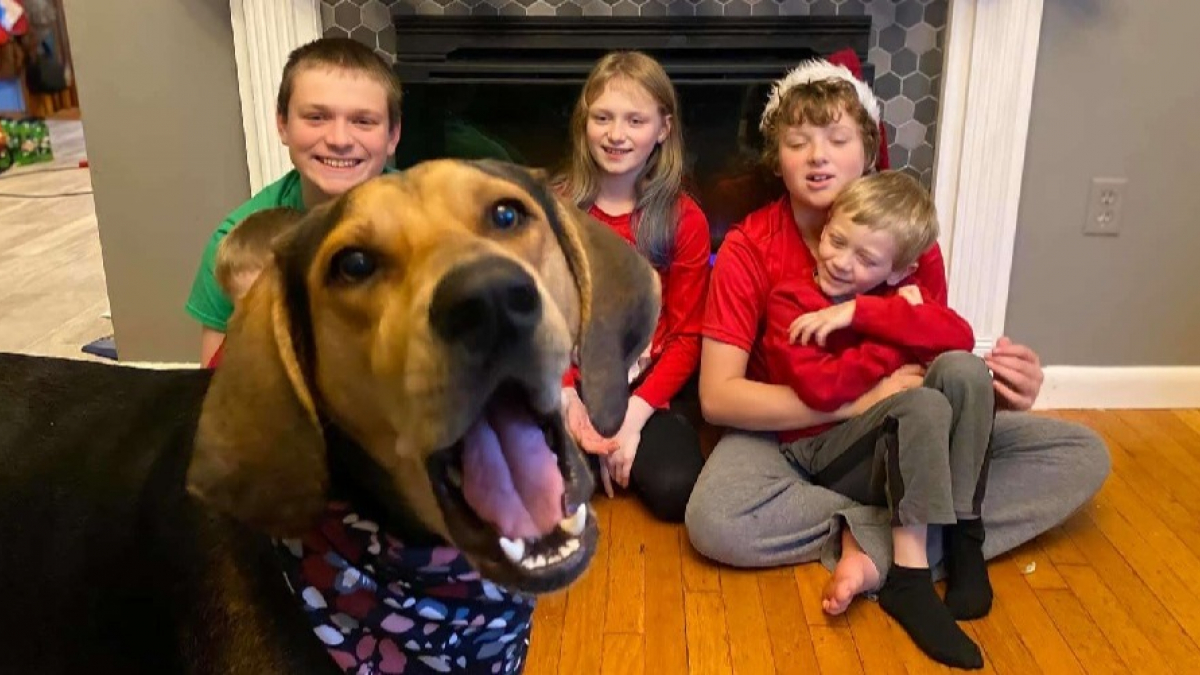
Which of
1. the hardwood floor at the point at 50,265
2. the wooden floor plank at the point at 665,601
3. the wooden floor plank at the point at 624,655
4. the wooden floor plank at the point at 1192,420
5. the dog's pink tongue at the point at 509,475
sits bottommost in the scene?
the wooden floor plank at the point at 624,655

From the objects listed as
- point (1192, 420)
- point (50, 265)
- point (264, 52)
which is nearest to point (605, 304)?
point (264, 52)

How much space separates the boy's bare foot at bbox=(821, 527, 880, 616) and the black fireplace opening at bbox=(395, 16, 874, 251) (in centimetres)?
119

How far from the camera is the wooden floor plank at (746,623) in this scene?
81.0 inches

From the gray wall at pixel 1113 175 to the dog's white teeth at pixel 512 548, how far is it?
2.25 m

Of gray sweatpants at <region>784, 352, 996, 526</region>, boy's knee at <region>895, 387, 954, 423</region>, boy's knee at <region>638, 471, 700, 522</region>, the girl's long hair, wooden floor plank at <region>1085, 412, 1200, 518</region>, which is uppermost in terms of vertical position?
the girl's long hair

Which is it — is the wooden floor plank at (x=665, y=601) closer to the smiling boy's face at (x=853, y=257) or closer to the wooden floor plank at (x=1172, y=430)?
the smiling boy's face at (x=853, y=257)

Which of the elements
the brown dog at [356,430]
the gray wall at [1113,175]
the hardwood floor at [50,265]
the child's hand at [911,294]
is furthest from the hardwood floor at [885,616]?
the hardwood floor at [50,265]

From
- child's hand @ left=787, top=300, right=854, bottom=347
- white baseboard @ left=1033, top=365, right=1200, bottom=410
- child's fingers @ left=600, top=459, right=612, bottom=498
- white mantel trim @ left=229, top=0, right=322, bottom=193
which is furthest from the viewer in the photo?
white baseboard @ left=1033, top=365, right=1200, bottom=410

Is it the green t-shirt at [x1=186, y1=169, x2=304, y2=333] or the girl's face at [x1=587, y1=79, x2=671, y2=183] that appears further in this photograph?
the girl's face at [x1=587, y1=79, x2=671, y2=183]

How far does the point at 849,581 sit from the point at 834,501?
0.81 feet

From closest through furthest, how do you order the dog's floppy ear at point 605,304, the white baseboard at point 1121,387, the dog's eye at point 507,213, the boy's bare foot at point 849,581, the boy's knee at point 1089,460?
1. the dog's eye at point 507,213
2. the dog's floppy ear at point 605,304
3. the boy's bare foot at point 849,581
4. the boy's knee at point 1089,460
5. the white baseboard at point 1121,387

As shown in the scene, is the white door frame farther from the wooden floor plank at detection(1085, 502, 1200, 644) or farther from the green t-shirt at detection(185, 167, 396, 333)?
the wooden floor plank at detection(1085, 502, 1200, 644)

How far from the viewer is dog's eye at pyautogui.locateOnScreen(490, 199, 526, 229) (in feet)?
4.33

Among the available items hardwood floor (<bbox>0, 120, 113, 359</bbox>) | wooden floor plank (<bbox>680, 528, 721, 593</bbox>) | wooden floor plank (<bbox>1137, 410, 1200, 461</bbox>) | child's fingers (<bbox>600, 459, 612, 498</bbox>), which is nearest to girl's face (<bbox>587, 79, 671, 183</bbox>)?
child's fingers (<bbox>600, 459, 612, 498</bbox>)
